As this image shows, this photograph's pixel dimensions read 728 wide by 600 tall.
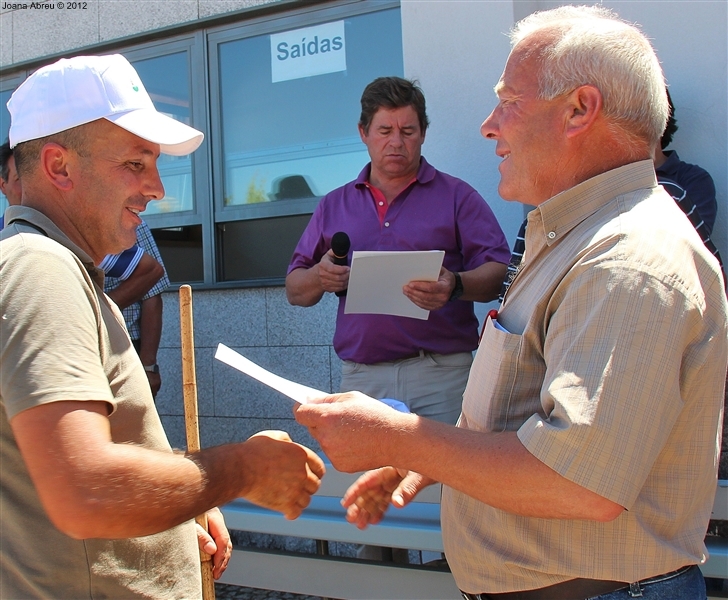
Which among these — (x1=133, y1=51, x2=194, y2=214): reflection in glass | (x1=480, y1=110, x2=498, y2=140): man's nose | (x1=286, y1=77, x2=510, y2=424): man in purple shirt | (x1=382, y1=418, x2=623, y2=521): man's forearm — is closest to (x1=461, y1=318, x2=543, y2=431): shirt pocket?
(x1=382, y1=418, x2=623, y2=521): man's forearm

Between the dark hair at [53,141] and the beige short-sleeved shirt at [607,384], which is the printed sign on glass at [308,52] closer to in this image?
the dark hair at [53,141]

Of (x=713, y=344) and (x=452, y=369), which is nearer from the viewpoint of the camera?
(x=713, y=344)

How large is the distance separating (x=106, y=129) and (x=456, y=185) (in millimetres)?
2156

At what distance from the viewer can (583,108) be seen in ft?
5.56

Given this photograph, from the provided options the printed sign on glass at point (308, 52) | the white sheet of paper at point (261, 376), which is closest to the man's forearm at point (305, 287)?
the white sheet of paper at point (261, 376)

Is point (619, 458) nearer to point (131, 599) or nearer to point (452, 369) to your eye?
point (131, 599)

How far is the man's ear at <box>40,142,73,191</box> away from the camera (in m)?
1.81

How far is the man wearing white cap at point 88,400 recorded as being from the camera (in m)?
1.39

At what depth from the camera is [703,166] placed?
12.3 ft

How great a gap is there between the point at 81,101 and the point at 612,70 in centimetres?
124

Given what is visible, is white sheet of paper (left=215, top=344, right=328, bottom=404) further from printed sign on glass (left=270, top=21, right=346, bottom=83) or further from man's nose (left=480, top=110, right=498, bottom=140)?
printed sign on glass (left=270, top=21, right=346, bottom=83)

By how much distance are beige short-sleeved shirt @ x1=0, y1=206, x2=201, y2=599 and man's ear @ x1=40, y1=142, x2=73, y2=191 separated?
0.41 ft

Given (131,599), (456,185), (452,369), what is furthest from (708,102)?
(131,599)

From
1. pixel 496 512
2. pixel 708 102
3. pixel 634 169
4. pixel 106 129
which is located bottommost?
pixel 496 512
